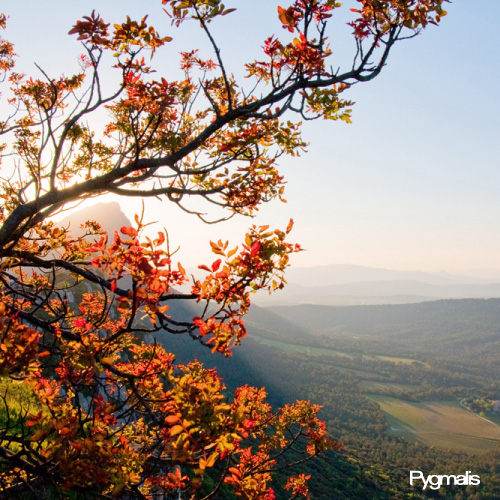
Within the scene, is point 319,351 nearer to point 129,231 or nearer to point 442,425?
point 442,425

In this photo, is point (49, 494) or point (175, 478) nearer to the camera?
point (175, 478)

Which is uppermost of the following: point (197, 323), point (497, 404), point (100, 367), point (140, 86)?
point (140, 86)

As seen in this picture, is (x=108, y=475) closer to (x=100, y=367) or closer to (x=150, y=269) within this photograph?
(x=100, y=367)

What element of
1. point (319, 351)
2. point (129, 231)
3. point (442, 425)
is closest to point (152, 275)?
point (129, 231)

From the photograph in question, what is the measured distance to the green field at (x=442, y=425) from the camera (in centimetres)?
10794

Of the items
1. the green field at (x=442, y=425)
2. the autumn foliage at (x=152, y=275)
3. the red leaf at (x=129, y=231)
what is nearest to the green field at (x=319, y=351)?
the green field at (x=442, y=425)

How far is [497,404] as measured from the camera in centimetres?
14100

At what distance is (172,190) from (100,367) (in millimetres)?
2637

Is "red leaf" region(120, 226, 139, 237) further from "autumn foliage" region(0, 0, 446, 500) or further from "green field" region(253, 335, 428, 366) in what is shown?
"green field" region(253, 335, 428, 366)

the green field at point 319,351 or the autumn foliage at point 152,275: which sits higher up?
the autumn foliage at point 152,275

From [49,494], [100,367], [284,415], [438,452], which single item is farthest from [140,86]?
[438,452]

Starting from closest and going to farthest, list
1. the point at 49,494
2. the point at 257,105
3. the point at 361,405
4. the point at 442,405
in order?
the point at 257,105 < the point at 49,494 < the point at 361,405 < the point at 442,405

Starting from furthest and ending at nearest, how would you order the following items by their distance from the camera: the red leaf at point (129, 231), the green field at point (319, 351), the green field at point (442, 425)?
the green field at point (319, 351) < the green field at point (442, 425) < the red leaf at point (129, 231)

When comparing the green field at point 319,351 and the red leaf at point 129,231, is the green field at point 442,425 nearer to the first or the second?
the green field at point 319,351
